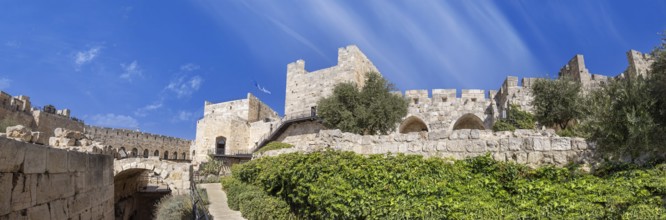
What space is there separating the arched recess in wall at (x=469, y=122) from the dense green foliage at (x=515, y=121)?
425 centimetres

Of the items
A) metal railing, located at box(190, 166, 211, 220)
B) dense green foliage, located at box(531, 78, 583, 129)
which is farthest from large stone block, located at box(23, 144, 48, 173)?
dense green foliage, located at box(531, 78, 583, 129)

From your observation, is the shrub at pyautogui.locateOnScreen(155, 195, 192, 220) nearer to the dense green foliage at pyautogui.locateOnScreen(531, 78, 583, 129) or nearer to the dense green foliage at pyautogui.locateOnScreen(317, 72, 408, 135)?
the dense green foliage at pyautogui.locateOnScreen(317, 72, 408, 135)

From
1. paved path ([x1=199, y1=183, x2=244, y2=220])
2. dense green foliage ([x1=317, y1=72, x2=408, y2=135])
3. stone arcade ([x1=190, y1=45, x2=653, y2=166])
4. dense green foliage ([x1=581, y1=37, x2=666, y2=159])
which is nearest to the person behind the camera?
dense green foliage ([x1=581, y1=37, x2=666, y2=159])

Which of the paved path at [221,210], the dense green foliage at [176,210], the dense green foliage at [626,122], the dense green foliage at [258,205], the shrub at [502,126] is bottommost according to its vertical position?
the paved path at [221,210]

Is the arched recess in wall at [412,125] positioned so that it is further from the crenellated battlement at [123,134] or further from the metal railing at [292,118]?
the crenellated battlement at [123,134]

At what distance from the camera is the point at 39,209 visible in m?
5.22

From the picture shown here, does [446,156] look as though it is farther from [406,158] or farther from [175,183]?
[175,183]

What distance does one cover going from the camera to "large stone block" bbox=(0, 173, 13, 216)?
4285mm

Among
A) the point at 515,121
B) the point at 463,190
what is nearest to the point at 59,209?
the point at 463,190

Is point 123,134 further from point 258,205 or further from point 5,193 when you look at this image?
point 5,193

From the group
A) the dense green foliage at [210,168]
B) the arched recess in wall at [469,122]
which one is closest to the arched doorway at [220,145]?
the dense green foliage at [210,168]

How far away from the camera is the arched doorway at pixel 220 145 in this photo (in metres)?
37.6

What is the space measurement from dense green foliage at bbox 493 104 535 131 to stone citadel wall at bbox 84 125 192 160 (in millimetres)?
33096

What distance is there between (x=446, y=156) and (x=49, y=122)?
1314 inches
